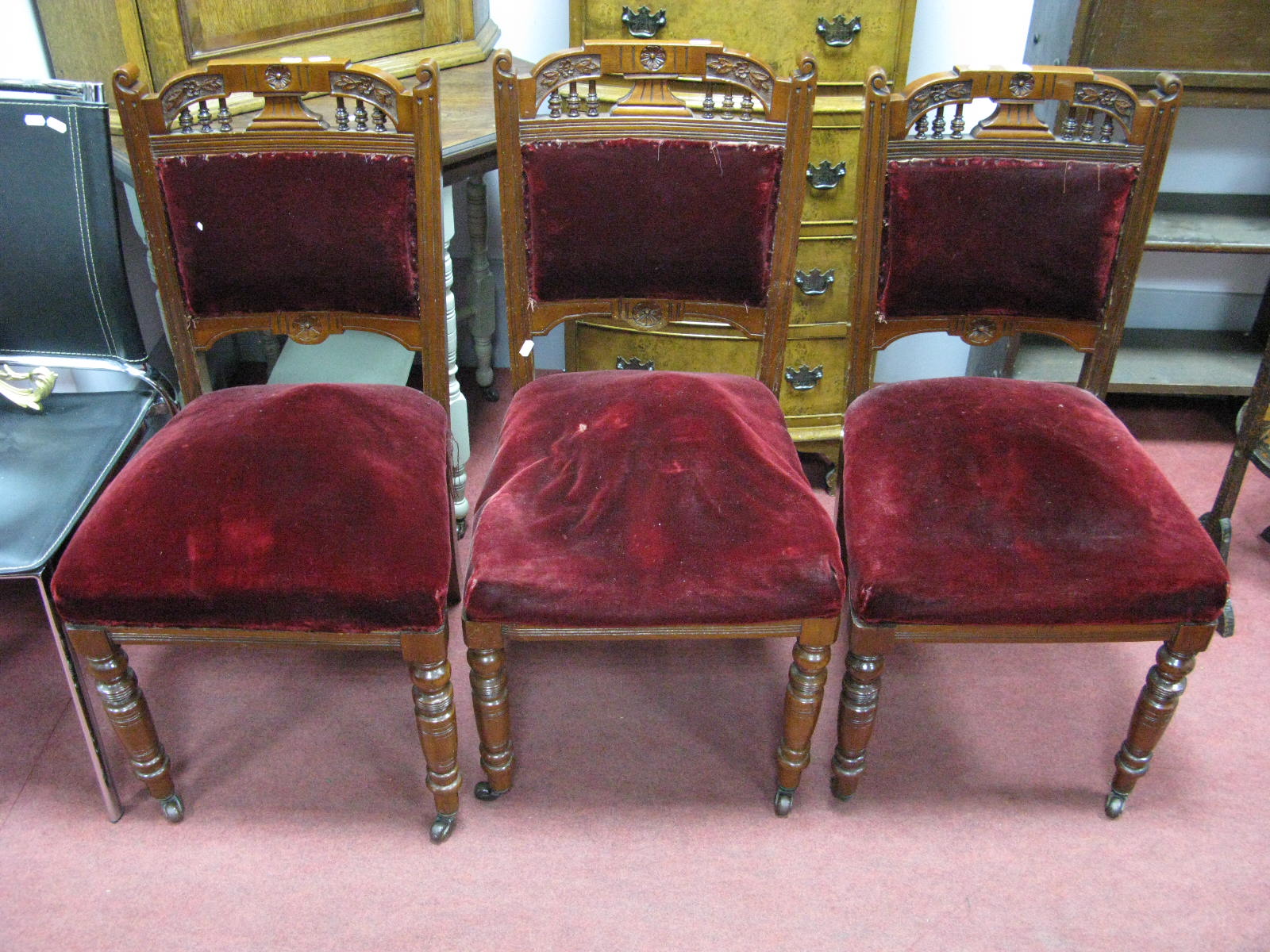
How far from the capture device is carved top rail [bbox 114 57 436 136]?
5.00 ft

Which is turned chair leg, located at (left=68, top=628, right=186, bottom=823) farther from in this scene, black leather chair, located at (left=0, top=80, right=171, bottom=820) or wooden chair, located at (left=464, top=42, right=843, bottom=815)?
wooden chair, located at (left=464, top=42, right=843, bottom=815)

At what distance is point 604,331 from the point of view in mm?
2328

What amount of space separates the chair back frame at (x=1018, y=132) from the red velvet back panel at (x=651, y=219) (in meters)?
0.15

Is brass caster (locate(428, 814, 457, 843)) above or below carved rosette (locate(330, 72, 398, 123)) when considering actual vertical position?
below

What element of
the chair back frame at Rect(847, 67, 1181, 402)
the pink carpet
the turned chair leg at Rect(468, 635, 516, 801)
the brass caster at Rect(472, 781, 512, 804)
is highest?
the chair back frame at Rect(847, 67, 1181, 402)

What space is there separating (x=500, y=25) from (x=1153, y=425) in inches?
76.8

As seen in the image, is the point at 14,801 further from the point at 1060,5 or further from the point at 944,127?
the point at 1060,5

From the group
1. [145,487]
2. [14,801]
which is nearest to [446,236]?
[145,487]

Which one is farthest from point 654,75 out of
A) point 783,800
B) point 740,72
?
point 783,800

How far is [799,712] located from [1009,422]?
0.55 m

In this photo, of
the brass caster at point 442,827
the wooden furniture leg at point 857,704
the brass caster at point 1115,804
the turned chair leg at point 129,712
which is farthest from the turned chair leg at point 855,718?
the turned chair leg at point 129,712

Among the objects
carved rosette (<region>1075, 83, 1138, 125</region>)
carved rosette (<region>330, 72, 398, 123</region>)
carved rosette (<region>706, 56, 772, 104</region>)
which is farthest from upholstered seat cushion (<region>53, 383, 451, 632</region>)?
carved rosette (<region>1075, 83, 1138, 125</region>)

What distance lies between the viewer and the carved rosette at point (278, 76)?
1.52m

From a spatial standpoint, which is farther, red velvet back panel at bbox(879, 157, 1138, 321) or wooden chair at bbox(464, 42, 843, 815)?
red velvet back panel at bbox(879, 157, 1138, 321)
